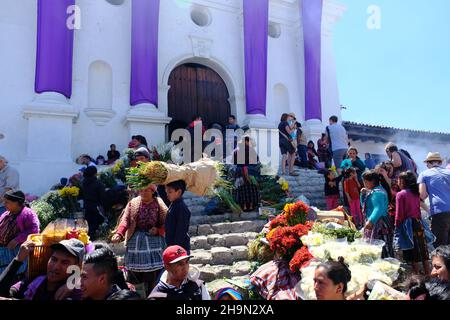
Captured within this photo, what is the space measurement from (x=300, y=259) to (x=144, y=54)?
356 inches

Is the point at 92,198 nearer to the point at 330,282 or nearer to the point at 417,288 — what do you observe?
the point at 330,282

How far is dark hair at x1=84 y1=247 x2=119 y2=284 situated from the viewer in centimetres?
283

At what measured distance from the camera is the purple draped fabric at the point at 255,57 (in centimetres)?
1304

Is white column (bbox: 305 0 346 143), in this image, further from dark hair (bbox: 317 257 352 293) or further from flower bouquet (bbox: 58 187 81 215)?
dark hair (bbox: 317 257 352 293)

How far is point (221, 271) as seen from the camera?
525cm

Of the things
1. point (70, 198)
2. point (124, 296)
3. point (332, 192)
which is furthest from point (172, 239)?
point (332, 192)

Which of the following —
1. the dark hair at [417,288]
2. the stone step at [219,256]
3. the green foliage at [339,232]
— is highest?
the green foliage at [339,232]

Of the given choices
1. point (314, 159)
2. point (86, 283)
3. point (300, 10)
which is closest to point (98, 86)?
point (314, 159)

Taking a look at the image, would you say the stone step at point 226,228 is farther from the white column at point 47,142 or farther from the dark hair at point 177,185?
the white column at point 47,142

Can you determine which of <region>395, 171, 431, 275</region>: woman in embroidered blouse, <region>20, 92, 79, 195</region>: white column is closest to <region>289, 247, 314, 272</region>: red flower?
<region>395, 171, 431, 275</region>: woman in embroidered blouse

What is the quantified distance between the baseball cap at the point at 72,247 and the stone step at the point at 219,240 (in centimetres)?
316

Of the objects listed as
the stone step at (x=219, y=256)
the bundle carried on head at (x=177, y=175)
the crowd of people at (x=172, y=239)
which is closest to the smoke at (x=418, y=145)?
the crowd of people at (x=172, y=239)

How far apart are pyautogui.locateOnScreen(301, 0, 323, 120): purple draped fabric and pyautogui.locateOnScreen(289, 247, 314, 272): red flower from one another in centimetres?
1066
